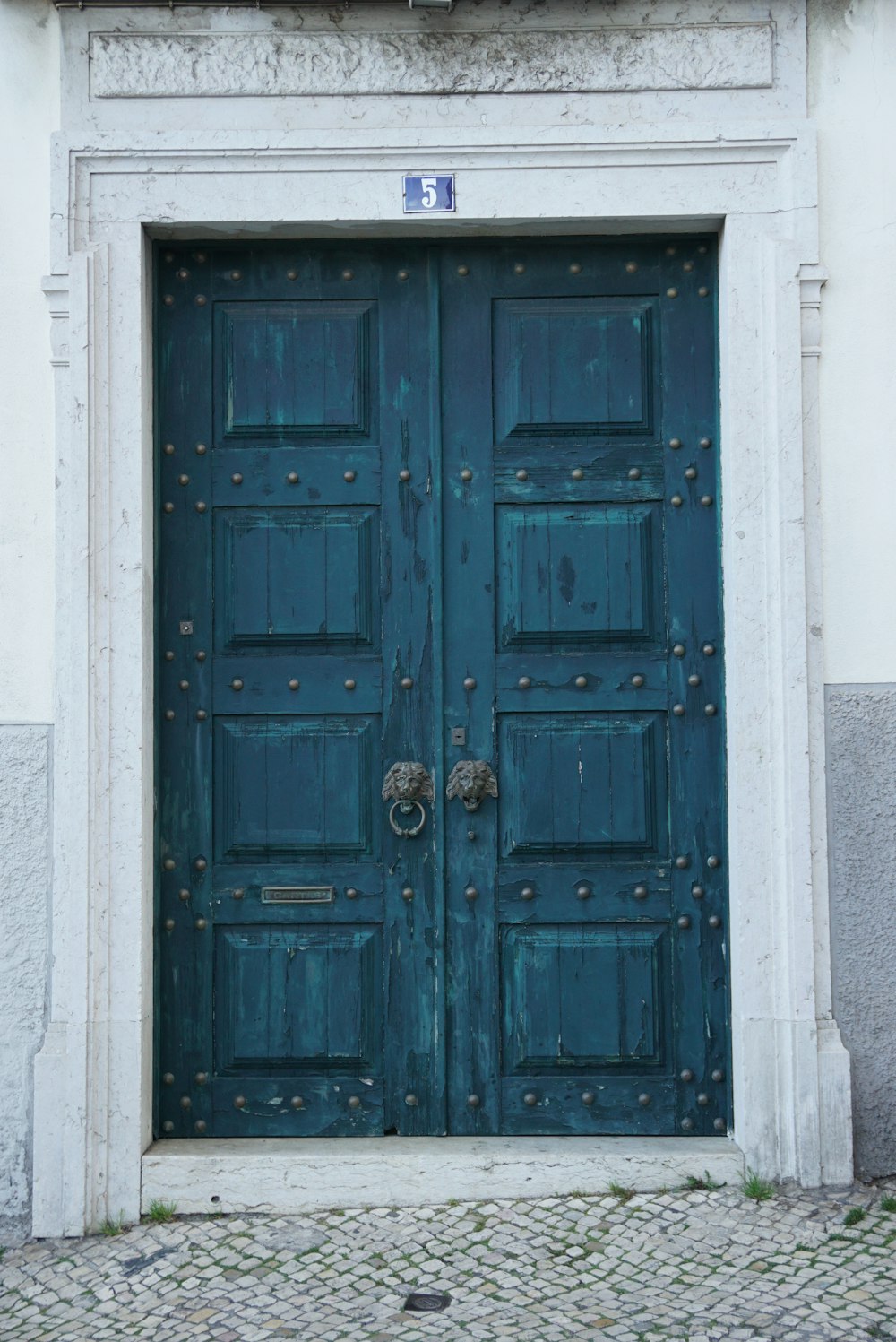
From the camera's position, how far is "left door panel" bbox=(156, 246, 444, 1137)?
12.6ft

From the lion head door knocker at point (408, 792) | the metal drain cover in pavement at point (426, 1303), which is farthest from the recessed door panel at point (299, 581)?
the metal drain cover in pavement at point (426, 1303)

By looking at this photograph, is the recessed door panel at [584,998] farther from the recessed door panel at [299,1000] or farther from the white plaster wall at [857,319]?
the white plaster wall at [857,319]

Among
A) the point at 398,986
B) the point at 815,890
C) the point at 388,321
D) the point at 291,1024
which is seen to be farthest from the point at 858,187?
the point at 291,1024

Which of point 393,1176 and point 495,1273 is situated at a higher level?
point 393,1176

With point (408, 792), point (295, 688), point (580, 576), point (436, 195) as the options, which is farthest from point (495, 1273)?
point (436, 195)

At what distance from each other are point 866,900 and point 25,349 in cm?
289

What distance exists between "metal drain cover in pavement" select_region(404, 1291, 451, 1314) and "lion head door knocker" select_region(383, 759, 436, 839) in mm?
1239

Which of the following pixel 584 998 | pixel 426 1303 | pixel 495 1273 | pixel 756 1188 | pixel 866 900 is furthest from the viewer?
pixel 584 998

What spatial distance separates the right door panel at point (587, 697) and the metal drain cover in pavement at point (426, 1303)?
69 centimetres

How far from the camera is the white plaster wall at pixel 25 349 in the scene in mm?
3688

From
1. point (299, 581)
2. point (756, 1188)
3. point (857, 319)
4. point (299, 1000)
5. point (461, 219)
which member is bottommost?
point (756, 1188)

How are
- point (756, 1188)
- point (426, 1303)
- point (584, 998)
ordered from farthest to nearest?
1. point (584, 998)
2. point (756, 1188)
3. point (426, 1303)

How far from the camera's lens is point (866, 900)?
3689 mm

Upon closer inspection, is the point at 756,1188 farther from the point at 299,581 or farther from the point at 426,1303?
Answer: the point at 299,581
